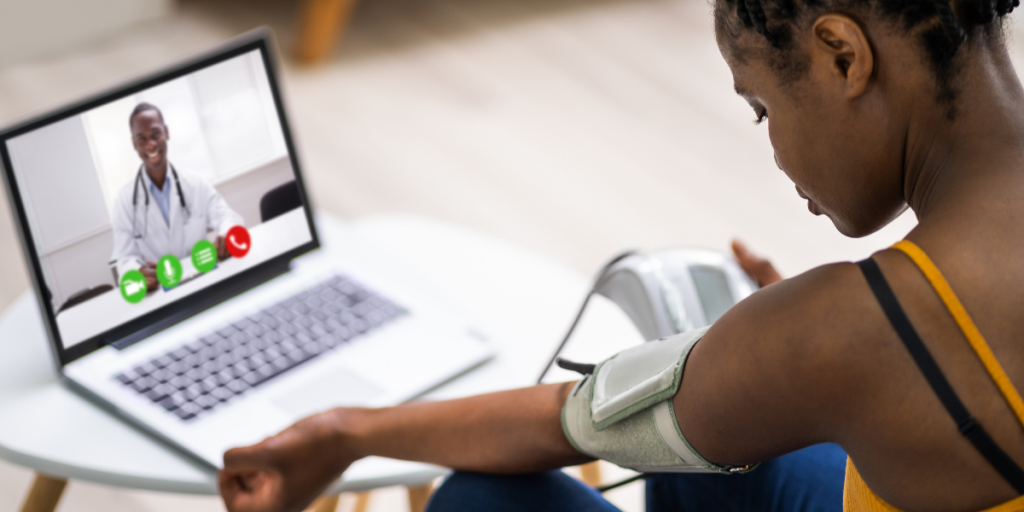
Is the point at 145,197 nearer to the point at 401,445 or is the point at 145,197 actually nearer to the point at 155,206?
the point at 155,206

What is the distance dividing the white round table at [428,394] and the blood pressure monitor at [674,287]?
0.06 meters

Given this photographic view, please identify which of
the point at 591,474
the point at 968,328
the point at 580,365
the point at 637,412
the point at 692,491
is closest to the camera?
the point at 968,328

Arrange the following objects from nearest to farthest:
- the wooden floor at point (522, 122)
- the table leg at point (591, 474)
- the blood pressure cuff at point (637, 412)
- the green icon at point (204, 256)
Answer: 1. the blood pressure cuff at point (637, 412)
2. the green icon at point (204, 256)
3. the table leg at point (591, 474)
4. the wooden floor at point (522, 122)

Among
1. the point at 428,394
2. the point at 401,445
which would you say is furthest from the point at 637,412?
the point at 428,394

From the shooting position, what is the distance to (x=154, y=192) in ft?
3.22

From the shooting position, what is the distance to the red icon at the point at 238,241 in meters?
1.04

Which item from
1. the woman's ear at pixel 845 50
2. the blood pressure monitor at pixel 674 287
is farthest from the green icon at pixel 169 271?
the woman's ear at pixel 845 50

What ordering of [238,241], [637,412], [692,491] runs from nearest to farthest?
[637,412], [692,491], [238,241]

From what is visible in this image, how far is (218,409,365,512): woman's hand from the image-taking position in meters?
0.84

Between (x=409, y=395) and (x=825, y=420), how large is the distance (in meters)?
0.48

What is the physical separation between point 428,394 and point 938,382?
0.54m

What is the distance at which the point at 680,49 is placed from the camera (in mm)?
3033

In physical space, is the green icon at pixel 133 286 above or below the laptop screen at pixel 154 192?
below

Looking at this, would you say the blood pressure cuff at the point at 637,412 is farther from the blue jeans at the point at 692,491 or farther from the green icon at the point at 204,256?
the green icon at the point at 204,256
